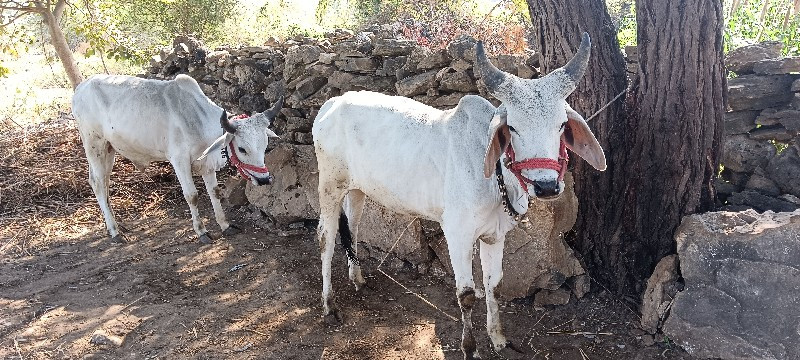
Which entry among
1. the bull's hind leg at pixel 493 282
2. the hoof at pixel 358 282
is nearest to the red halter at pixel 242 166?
the hoof at pixel 358 282

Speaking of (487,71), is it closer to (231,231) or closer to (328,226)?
(328,226)

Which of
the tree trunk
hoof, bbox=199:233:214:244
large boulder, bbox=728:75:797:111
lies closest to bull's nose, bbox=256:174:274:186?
hoof, bbox=199:233:214:244

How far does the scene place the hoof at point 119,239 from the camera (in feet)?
20.0

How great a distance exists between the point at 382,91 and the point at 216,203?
7.03 feet

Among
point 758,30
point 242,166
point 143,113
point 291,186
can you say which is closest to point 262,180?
point 242,166

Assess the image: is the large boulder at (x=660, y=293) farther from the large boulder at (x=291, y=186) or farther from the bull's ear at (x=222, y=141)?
the bull's ear at (x=222, y=141)

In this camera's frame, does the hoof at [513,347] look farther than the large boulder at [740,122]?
No

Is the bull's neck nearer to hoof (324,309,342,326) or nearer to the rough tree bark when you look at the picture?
the rough tree bark

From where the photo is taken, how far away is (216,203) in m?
6.12

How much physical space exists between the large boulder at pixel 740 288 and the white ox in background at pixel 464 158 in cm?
110

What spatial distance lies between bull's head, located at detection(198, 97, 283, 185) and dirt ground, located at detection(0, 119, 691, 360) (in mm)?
786

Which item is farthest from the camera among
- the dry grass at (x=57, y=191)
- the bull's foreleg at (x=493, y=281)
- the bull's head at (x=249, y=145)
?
the dry grass at (x=57, y=191)

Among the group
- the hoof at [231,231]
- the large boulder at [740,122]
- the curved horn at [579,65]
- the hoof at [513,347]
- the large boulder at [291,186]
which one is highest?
the curved horn at [579,65]

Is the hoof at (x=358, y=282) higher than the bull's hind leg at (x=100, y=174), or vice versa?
the bull's hind leg at (x=100, y=174)
